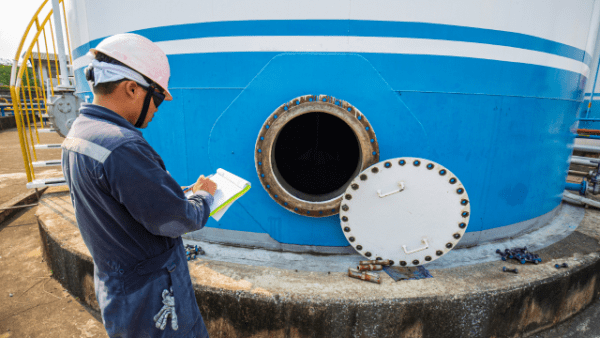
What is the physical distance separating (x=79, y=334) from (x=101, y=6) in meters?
3.15

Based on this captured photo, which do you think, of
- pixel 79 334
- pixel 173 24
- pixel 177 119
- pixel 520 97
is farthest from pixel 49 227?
pixel 520 97

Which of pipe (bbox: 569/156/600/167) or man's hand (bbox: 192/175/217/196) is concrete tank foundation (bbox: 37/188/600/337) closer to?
man's hand (bbox: 192/175/217/196)

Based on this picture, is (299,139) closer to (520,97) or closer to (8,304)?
(520,97)

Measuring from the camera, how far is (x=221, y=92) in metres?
2.70

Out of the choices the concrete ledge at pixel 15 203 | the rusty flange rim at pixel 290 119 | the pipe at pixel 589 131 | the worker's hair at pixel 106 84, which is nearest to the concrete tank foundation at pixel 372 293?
the rusty flange rim at pixel 290 119

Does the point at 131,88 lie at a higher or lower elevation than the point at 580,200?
higher

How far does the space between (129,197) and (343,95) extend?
1.92 m

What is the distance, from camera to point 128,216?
1.25m

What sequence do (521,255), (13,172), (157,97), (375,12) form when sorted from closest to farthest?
(157,97)
(375,12)
(521,255)
(13,172)

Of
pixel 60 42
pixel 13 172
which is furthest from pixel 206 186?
pixel 13 172

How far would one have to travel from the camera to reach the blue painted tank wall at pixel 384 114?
255 cm

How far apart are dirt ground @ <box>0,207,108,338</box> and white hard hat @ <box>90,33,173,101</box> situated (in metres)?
2.50

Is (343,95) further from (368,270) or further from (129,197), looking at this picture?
(129,197)

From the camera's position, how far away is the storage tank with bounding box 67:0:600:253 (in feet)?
8.16
